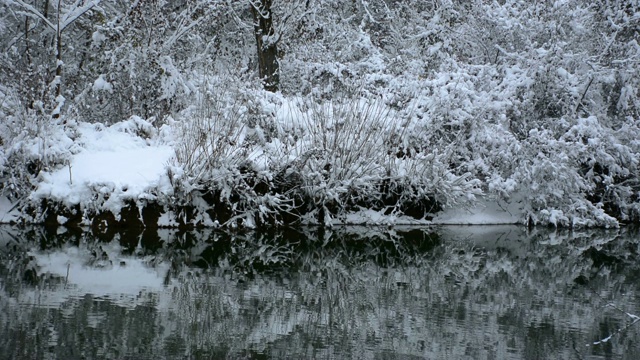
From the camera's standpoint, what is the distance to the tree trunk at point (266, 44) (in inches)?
663

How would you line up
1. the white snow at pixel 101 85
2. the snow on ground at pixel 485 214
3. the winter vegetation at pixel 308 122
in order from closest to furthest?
the winter vegetation at pixel 308 122, the snow on ground at pixel 485 214, the white snow at pixel 101 85

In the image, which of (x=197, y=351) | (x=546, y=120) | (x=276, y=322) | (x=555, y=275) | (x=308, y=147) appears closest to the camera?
(x=197, y=351)

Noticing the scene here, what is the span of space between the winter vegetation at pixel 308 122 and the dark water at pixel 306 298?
0.98m

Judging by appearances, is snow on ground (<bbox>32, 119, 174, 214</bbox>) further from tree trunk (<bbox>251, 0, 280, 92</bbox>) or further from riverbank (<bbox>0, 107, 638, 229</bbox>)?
tree trunk (<bbox>251, 0, 280, 92</bbox>)

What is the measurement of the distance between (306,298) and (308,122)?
6006mm

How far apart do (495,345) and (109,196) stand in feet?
23.7

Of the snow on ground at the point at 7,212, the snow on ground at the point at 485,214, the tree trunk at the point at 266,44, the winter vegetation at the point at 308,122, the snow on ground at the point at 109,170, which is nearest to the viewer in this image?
the snow on ground at the point at 109,170

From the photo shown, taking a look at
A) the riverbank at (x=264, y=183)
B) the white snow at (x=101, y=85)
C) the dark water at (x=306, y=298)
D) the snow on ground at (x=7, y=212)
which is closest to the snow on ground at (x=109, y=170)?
the riverbank at (x=264, y=183)

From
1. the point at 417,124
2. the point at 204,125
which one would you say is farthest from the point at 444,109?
the point at 204,125

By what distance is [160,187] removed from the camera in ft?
35.8

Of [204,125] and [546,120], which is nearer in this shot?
[204,125]

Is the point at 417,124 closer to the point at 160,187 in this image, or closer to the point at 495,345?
the point at 160,187

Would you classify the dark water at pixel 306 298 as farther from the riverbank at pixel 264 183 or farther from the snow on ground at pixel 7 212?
the riverbank at pixel 264 183

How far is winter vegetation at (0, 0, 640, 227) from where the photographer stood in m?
11.1
